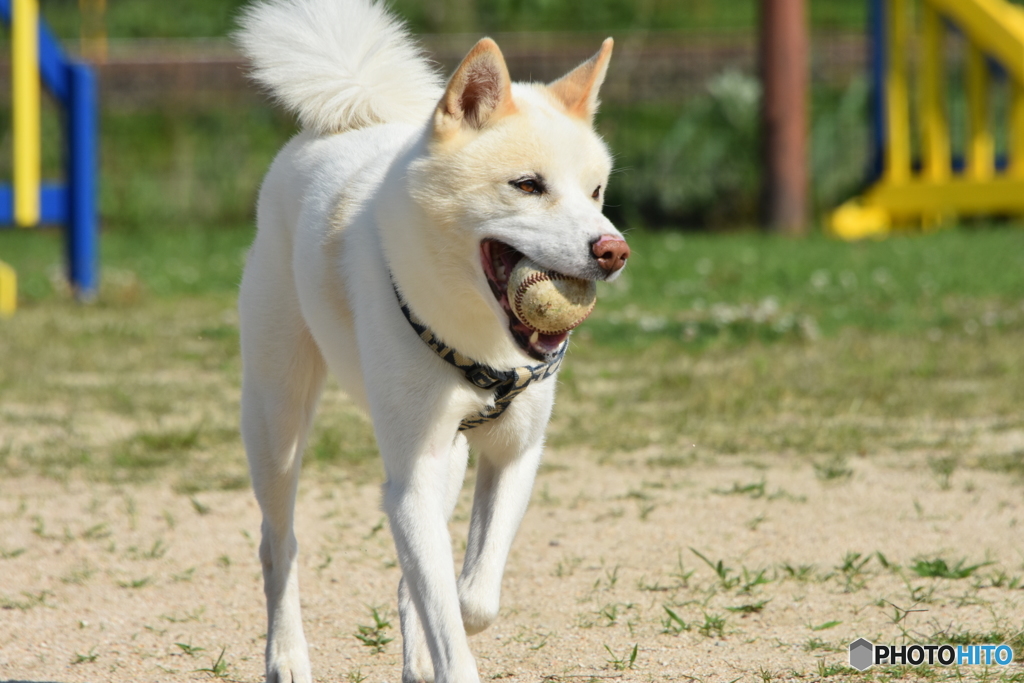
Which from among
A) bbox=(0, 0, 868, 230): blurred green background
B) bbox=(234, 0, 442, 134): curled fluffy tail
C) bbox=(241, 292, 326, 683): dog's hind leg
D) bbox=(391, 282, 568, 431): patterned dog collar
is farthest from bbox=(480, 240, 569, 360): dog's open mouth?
bbox=(0, 0, 868, 230): blurred green background

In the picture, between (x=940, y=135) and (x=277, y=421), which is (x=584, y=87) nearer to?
(x=277, y=421)

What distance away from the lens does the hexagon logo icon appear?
2875 mm

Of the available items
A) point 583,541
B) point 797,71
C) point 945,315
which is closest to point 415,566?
point 583,541

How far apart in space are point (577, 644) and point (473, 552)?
517 millimetres

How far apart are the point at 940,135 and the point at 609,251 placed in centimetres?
968

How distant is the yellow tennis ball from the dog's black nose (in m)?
0.08

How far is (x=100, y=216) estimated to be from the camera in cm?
1320

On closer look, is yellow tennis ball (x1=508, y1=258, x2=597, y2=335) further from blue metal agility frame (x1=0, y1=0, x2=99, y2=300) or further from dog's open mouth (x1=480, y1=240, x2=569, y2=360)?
blue metal agility frame (x1=0, y1=0, x2=99, y2=300)

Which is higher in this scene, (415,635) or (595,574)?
(415,635)

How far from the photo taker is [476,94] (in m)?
2.61

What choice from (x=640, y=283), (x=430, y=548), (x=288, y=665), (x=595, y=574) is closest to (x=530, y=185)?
(x=430, y=548)

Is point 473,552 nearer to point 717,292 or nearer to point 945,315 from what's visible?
point 945,315

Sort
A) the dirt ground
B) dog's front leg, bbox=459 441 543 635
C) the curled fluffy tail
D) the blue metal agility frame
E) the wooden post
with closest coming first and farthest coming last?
1. dog's front leg, bbox=459 441 543 635
2. the dirt ground
3. the curled fluffy tail
4. the blue metal agility frame
5. the wooden post

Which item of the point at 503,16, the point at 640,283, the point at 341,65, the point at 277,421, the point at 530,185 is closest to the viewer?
the point at 530,185
